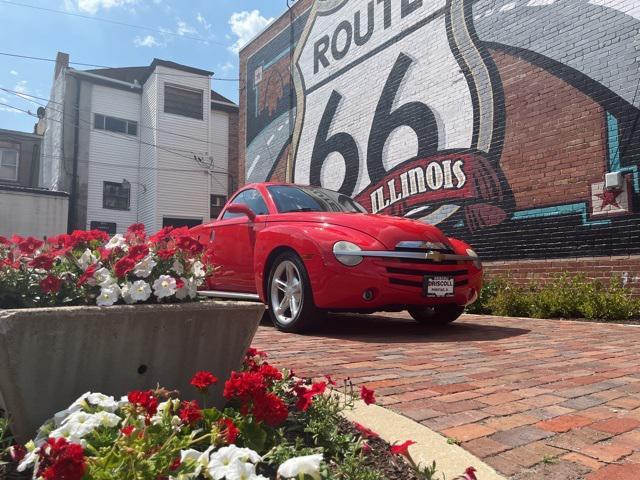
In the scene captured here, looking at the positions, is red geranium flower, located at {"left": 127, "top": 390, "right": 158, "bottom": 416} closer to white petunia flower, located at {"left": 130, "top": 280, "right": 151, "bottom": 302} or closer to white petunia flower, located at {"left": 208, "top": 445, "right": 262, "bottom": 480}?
white petunia flower, located at {"left": 208, "top": 445, "right": 262, "bottom": 480}

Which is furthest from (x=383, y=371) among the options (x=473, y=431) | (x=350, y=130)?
(x=350, y=130)

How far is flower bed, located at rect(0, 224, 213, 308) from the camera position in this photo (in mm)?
1963

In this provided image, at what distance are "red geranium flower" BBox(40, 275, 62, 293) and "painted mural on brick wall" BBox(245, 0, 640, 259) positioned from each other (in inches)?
267

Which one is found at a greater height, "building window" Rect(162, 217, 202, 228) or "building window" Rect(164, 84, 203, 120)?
"building window" Rect(164, 84, 203, 120)

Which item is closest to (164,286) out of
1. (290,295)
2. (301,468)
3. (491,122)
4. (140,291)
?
(140,291)

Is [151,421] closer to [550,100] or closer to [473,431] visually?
[473,431]

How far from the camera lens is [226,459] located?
142 cm

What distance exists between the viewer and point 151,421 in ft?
5.21

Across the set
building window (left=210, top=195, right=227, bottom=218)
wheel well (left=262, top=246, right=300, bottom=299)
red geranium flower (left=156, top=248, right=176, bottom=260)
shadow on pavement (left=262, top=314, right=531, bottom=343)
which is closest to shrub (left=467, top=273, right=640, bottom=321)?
shadow on pavement (left=262, top=314, right=531, bottom=343)

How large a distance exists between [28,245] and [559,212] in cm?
716

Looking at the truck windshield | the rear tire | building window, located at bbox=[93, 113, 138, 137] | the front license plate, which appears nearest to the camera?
the front license plate

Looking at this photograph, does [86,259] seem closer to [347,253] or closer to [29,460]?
[29,460]

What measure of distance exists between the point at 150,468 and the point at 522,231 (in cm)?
761

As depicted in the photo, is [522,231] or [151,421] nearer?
[151,421]
